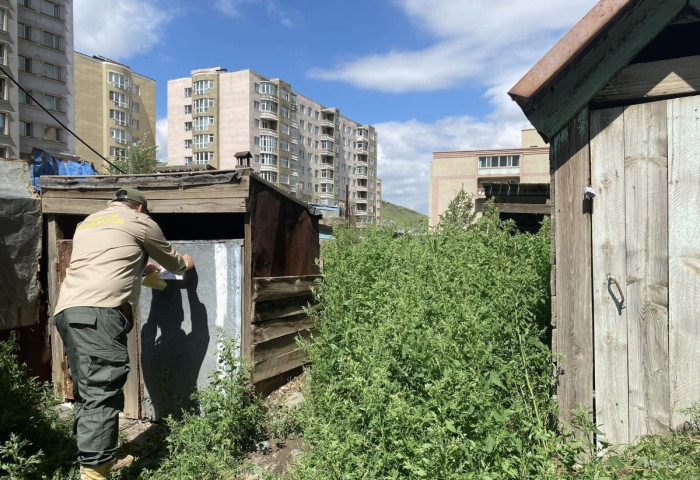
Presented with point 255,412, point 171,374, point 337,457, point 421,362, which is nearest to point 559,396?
point 421,362

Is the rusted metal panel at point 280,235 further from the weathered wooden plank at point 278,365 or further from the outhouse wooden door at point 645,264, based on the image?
the outhouse wooden door at point 645,264

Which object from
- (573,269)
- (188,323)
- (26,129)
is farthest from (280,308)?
(26,129)

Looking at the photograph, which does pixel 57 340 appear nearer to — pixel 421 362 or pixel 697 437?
pixel 421 362

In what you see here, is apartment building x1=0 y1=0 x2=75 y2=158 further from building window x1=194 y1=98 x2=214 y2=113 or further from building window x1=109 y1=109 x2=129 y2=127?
building window x1=194 y1=98 x2=214 y2=113

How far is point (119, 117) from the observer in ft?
215

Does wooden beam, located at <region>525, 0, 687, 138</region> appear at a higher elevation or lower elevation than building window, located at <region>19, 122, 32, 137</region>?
lower

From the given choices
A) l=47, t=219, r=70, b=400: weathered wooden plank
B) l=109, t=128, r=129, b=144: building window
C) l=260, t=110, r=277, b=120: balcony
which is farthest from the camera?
l=260, t=110, r=277, b=120: balcony

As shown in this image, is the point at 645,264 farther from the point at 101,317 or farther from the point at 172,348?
the point at 172,348

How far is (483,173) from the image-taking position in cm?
6344

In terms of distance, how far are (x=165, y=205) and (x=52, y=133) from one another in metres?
44.4

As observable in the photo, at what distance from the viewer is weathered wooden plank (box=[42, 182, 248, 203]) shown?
5.06 meters

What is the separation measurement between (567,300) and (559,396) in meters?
0.65

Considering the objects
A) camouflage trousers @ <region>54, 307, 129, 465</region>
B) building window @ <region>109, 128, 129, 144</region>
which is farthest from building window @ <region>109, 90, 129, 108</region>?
camouflage trousers @ <region>54, 307, 129, 465</region>

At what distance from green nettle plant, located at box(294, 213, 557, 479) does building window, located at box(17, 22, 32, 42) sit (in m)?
48.0
